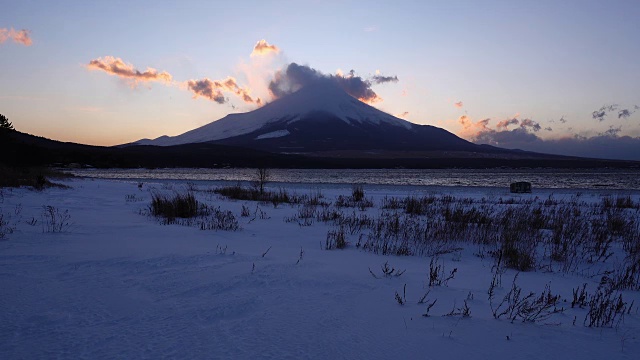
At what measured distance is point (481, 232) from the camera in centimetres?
702

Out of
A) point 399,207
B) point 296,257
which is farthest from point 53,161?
point 296,257

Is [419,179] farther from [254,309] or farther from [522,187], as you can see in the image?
[254,309]

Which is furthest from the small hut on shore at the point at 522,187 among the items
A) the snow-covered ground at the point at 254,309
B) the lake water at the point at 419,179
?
the snow-covered ground at the point at 254,309

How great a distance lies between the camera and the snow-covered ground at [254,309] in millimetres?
2184

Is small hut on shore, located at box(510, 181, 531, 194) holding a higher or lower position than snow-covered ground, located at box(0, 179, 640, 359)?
lower

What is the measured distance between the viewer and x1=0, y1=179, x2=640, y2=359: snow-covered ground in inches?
86.0

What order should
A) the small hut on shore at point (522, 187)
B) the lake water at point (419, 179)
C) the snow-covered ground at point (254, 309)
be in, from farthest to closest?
the lake water at point (419, 179)
the small hut on shore at point (522, 187)
the snow-covered ground at point (254, 309)

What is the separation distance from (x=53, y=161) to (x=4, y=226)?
241 ft

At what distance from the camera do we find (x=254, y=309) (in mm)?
2773

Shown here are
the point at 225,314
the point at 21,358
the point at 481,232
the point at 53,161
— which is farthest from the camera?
the point at 53,161

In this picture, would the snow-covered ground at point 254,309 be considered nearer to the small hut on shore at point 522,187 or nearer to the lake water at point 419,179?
the small hut on shore at point 522,187

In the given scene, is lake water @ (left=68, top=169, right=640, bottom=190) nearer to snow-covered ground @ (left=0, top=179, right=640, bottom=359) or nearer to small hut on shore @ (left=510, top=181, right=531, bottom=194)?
small hut on shore @ (left=510, top=181, right=531, bottom=194)

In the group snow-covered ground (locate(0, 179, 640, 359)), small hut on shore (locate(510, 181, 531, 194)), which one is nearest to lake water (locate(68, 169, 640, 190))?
small hut on shore (locate(510, 181, 531, 194))

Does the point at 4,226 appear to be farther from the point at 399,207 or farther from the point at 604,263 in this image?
the point at 399,207
